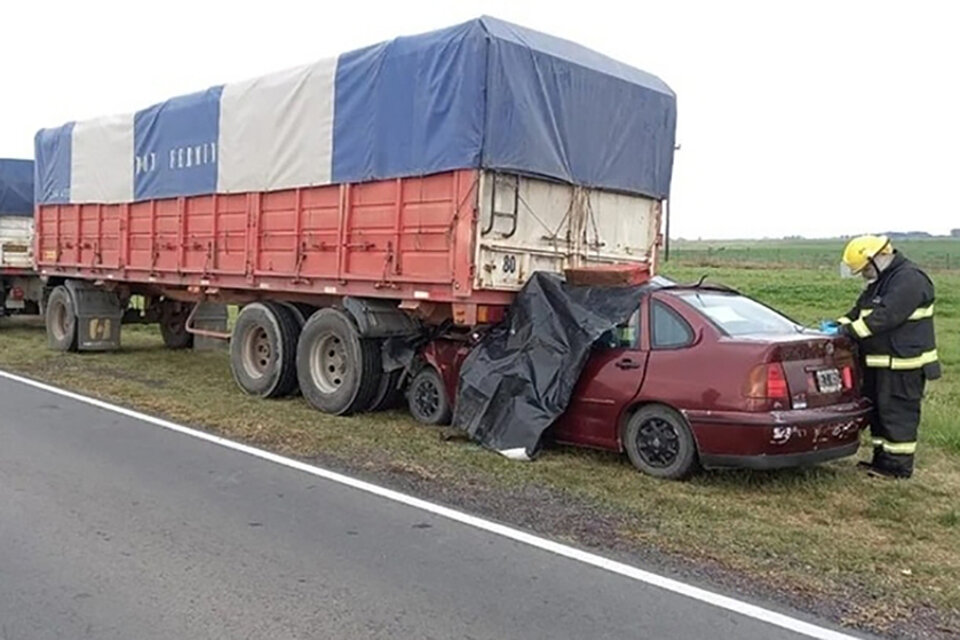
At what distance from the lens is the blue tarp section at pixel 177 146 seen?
11484 millimetres

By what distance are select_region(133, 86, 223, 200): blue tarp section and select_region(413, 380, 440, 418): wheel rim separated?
4046 mm

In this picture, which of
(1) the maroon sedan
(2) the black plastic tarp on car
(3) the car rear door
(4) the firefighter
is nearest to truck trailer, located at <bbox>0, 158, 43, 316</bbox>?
(2) the black plastic tarp on car

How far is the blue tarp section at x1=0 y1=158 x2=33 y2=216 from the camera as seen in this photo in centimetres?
1823

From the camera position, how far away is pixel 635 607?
442 centimetres

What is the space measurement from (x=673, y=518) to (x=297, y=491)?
2499 millimetres

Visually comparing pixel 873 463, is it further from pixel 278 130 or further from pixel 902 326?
Result: pixel 278 130

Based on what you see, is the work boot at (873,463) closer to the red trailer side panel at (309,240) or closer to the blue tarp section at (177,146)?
the red trailer side panel at (309,240)

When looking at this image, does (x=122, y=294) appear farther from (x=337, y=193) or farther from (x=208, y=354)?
(x=337, y=193)

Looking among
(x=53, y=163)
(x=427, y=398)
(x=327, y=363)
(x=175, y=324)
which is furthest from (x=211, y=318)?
(x=427, y=398)

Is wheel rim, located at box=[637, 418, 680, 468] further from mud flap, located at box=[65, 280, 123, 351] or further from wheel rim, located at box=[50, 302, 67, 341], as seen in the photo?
wheel rim, located at box=[50, 302, 67, 341]

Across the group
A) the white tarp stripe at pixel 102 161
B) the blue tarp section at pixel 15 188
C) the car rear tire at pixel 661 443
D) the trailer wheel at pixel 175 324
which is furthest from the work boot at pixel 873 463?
the blue tarp section at pixel 15 188

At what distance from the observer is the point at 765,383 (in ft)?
21.2

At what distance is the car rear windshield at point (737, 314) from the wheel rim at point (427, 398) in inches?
107

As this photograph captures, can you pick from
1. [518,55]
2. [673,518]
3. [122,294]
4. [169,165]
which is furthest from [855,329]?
[122,294]
